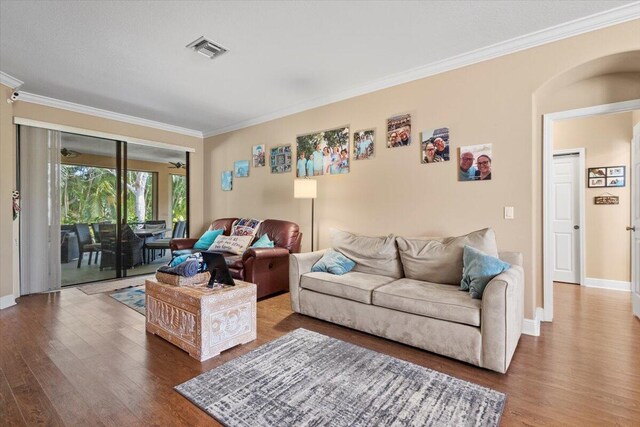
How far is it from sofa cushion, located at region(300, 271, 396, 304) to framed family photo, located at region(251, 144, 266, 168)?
251 cm

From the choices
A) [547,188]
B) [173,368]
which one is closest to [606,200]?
[547,188]

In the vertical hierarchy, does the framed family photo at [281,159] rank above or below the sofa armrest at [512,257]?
above

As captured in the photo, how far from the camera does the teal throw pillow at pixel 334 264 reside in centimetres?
315

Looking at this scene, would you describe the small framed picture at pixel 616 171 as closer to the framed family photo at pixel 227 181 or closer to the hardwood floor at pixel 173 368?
the hardwood floor at pixel 173 368

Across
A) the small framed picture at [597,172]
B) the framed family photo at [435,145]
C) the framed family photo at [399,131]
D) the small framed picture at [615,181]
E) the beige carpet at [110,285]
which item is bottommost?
the beige carpet at [110,285]

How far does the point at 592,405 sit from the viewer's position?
1.72m

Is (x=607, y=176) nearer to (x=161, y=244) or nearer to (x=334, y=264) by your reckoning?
(x=334, y=264)

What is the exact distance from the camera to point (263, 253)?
3.66 metres

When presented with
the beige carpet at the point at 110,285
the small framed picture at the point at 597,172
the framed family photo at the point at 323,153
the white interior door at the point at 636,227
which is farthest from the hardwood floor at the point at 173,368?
the small framed picture at the point at 597,172

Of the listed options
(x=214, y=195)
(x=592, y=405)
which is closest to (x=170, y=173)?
(x=214, y=195)

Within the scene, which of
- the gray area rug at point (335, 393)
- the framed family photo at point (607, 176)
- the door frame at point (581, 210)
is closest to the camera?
the gray area rug at point (335, 393)

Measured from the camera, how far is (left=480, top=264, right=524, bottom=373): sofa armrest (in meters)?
2.01

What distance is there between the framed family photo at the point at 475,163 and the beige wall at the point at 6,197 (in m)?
5.15

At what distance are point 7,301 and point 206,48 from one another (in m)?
3.68
